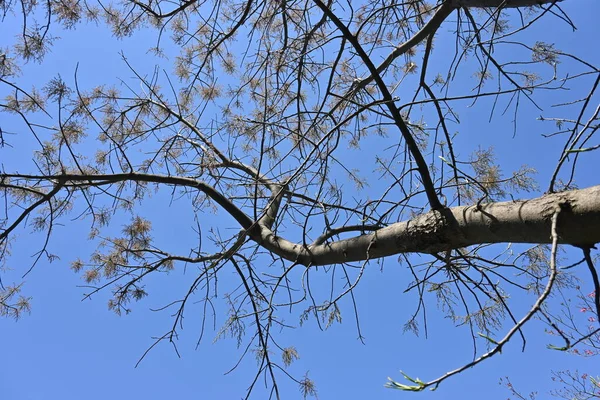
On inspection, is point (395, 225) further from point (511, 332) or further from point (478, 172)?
point (511, 332)

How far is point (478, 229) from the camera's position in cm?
139

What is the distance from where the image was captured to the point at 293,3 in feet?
6.71

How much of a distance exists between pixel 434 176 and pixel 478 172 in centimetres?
22

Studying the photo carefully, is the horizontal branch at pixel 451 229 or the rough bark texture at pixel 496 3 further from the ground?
the rough bark texture at pixel 496 3

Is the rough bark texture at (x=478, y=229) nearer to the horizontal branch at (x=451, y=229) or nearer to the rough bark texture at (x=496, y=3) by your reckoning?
the horizontal branch at (x=451, y=229)

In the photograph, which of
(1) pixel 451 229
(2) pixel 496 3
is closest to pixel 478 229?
(1) pixel 451 229

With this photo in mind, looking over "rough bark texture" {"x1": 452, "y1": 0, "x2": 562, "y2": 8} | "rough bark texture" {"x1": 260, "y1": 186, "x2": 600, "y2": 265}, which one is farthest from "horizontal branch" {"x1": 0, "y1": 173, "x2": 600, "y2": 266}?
"rough bark texture" {"x1": 452, "y1": 0, "x2": 562, "y2": 8}

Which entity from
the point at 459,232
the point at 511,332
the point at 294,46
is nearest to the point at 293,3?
the point at 294,46

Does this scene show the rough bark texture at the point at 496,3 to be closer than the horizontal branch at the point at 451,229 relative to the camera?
No

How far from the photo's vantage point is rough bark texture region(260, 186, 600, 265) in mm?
1088

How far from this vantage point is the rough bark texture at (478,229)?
1.09 meters

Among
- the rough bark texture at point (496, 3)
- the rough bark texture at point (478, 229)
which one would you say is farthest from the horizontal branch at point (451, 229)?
the rough bark texture at point (496, 3)

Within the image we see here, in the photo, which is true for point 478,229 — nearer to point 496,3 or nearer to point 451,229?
point 451,229

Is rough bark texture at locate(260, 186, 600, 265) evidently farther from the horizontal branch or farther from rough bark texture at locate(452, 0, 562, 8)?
rough bark texture at locate(452, 0, 562, 8)
